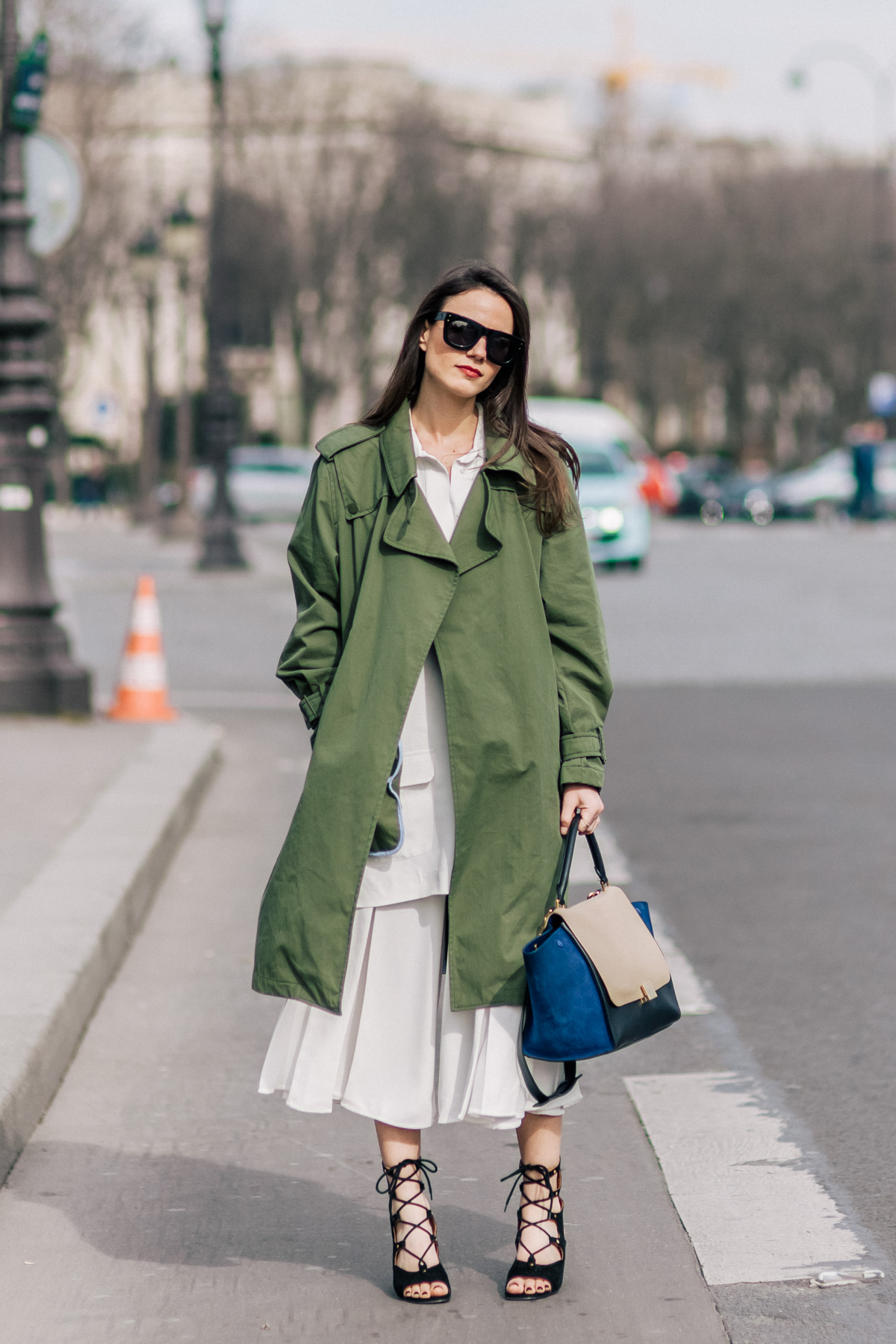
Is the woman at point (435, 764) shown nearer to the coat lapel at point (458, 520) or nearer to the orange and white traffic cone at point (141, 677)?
the coat lapel at point (458, 520)

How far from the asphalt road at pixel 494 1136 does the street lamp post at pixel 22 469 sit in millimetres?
1101

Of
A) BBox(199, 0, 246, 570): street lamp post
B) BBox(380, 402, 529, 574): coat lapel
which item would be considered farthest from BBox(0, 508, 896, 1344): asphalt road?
BBox(199, 0, 246, 570): street lamp post

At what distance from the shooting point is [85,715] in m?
10.8

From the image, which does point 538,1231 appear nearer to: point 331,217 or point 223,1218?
point 223,1218

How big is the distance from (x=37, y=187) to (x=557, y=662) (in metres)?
8.38

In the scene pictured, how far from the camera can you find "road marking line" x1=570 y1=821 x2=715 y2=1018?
562 cm

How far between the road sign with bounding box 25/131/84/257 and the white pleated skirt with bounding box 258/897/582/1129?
8.22m

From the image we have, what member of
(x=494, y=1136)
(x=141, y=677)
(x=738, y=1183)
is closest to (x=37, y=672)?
(x=141, y=677)

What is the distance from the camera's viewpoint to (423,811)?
3477 millimetres

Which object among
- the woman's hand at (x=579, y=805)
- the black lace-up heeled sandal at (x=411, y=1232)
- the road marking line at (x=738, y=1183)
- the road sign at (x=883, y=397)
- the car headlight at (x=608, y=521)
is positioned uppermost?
the woman's hand at (x=579, y=805)

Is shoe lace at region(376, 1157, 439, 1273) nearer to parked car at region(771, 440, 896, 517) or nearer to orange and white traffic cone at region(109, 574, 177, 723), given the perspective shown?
orange and white traffic cone at region(109, 574, 177, 723)

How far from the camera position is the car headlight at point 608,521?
24.7 m

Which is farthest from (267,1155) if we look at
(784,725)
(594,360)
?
(594,360)

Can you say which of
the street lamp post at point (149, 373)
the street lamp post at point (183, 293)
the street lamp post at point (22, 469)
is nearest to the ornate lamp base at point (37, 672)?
the street lamp post at point (22, 469)
